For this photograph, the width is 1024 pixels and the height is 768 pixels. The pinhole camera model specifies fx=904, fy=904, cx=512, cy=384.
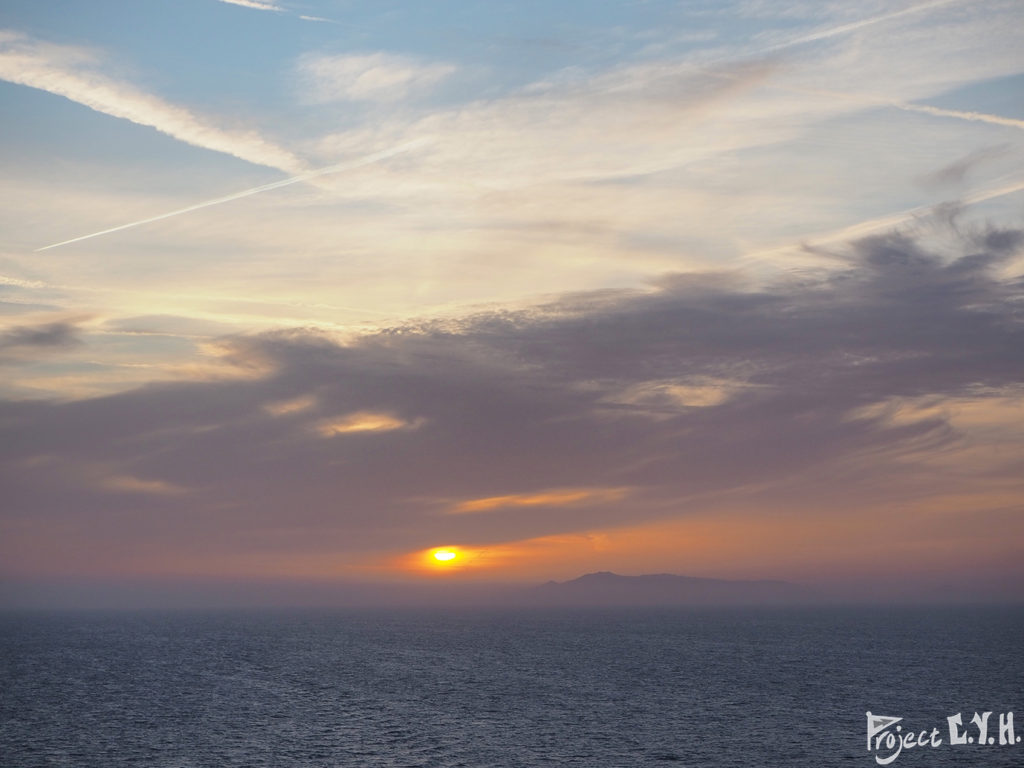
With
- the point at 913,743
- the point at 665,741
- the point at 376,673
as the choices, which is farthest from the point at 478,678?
the point at 913,743

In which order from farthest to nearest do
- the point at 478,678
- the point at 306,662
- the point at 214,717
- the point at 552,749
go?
the point at 306,662 < the point at 478,678 < the point at 214,717 < the point at 552,749

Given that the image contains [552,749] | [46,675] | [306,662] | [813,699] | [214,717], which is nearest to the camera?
[552,749]

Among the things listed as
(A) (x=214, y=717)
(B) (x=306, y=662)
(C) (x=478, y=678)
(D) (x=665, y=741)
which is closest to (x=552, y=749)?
(D) (x=665, y=741)

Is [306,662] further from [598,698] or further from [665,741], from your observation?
[665,741]

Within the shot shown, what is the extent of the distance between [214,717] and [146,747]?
18758 millimetres

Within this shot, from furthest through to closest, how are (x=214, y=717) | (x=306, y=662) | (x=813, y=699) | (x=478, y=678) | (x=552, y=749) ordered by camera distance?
(x=306, y=662) < (x=478, y=678) < (x=813, y=699) < (x=214, y=717) < (x=552, y=749)

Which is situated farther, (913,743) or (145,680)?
(145,680)

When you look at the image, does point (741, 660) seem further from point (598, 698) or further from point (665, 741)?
point (665, 741)

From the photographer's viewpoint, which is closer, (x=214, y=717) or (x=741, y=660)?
(x=214, y=717)

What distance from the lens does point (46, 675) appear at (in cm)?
17250

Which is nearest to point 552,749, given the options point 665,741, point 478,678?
point 665,741

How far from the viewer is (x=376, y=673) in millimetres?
168000

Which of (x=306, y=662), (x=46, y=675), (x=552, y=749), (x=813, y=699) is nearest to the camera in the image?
(x=552, y=749)

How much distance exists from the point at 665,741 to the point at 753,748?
941 centimetres
